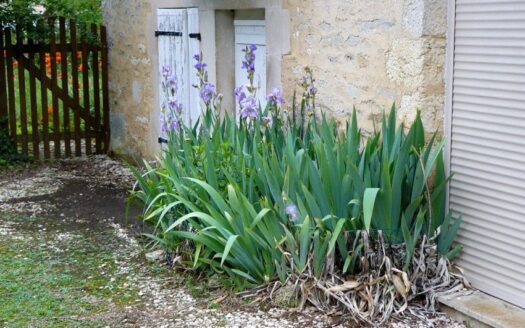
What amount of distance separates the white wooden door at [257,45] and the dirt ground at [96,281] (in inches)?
59.0

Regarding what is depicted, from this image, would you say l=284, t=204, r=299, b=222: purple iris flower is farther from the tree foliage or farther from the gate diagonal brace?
the gate diagonal brace

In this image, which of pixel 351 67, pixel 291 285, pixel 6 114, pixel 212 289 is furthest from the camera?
pixel 6 114

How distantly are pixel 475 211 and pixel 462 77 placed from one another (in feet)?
2.43

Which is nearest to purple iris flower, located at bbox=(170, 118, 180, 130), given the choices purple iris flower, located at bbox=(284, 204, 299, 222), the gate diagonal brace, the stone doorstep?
purple iris flower, located at bbox=(284, 204, 299, 222)

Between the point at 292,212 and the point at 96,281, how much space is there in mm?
1451

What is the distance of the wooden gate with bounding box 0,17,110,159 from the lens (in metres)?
9.10

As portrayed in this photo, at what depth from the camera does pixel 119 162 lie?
9.23m

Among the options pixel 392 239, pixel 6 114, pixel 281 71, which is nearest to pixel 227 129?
pixel 281 71

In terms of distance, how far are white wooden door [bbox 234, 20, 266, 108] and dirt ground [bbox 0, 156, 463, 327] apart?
4.91ft

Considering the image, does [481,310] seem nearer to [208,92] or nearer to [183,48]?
[208,92]

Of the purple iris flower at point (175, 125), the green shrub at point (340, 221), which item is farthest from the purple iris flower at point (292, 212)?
the purple iris flower at point (175, 125)

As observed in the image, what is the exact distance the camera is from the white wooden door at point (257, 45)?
658 centimetres

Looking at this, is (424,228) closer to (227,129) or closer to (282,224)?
(282,224)

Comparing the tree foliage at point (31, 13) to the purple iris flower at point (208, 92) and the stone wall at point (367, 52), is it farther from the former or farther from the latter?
the purple iris flower at point (208, 92)
